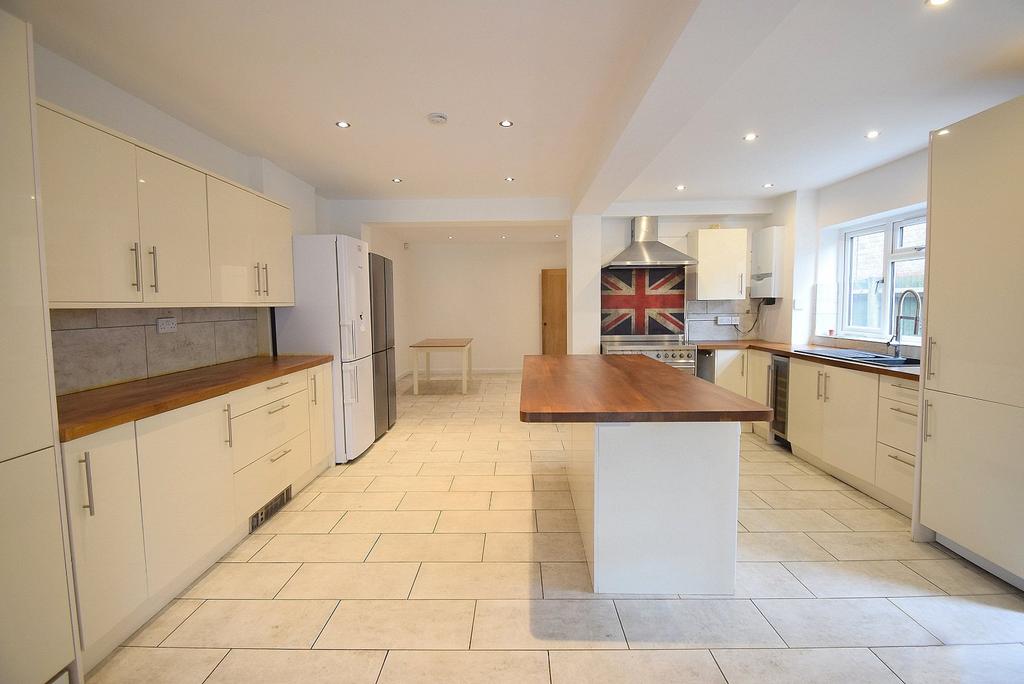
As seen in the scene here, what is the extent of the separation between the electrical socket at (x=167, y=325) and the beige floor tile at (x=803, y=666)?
127 inches

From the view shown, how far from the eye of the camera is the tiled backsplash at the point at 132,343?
2.02 meters

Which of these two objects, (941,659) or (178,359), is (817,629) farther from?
(178,359)

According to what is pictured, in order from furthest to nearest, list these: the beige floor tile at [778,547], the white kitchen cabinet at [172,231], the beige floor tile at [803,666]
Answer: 1. the beige floor tile at [778,547]
2. the white kitchen cabinet at [172,231]
3. the beige floor tile at [803,666]

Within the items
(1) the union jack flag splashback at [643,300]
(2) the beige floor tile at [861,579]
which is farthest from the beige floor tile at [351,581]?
(1) the union jack flag splashback at [643,300]

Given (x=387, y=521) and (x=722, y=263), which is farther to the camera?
(x=722, y=263)

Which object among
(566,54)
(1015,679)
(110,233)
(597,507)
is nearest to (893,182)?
(566,54)

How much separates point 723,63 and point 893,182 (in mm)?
2914

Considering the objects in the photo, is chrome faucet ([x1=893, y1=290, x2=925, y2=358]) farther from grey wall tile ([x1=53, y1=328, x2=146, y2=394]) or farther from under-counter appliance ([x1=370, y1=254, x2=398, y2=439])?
grey wall tile ([x1=53, y1=328, x2=146, y2=394])

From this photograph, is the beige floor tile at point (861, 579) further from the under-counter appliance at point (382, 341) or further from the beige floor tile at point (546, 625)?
the under-counter appliance at point (382, 341)

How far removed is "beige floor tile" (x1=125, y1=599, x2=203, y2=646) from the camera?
169cm

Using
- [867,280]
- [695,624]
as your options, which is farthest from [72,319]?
[867,280]

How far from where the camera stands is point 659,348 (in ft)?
15.0

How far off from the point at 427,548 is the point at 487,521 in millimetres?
417

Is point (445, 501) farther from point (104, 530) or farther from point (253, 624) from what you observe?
point (104, 530)
